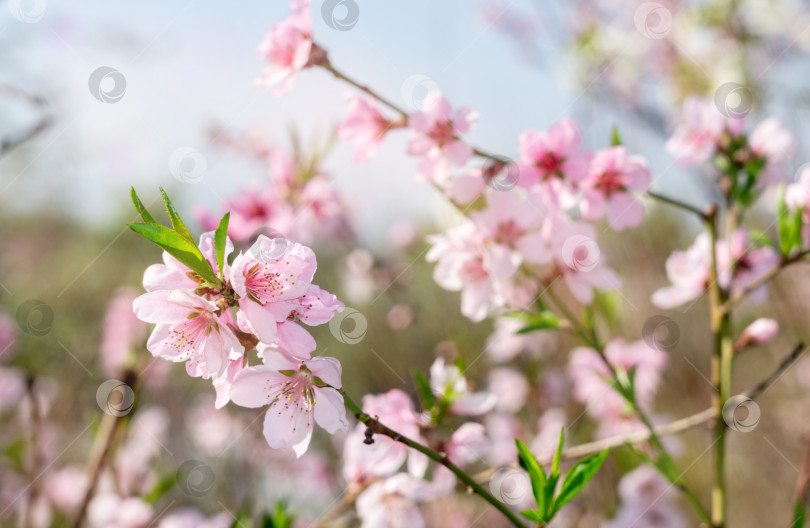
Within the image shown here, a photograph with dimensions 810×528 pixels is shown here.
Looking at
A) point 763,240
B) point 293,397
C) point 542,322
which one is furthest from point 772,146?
point 293,397

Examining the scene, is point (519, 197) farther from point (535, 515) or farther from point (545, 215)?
point (535, 515)

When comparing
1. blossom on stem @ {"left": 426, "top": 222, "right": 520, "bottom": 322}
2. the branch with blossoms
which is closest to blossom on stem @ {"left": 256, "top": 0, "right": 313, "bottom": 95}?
the branch with blossoms

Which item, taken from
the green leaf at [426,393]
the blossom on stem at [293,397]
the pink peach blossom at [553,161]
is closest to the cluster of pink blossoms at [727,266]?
the pink peach blossom at [553,161]

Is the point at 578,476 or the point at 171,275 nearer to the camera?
the point at 171,275

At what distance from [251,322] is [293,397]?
0.40 ft

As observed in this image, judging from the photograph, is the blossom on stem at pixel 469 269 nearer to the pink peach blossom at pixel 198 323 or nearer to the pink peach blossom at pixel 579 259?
the pink peach blossom at pixel 579 259

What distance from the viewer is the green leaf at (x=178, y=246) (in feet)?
1.68

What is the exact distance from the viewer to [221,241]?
570 mm

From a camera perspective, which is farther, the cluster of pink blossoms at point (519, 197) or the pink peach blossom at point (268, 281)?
the cluster of pink blossoms at point (519, 197)

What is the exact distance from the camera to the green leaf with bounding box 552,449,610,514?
2.18 feet

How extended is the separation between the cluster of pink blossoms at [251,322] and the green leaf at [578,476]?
256 millimetres

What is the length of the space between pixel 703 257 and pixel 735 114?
1.12 feet

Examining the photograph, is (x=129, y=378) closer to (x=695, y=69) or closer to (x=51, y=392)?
(x=51, y=392)

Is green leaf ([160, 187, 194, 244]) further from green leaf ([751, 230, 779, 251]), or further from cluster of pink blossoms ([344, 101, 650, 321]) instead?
green leaf ([751, 230, 779, 251])
